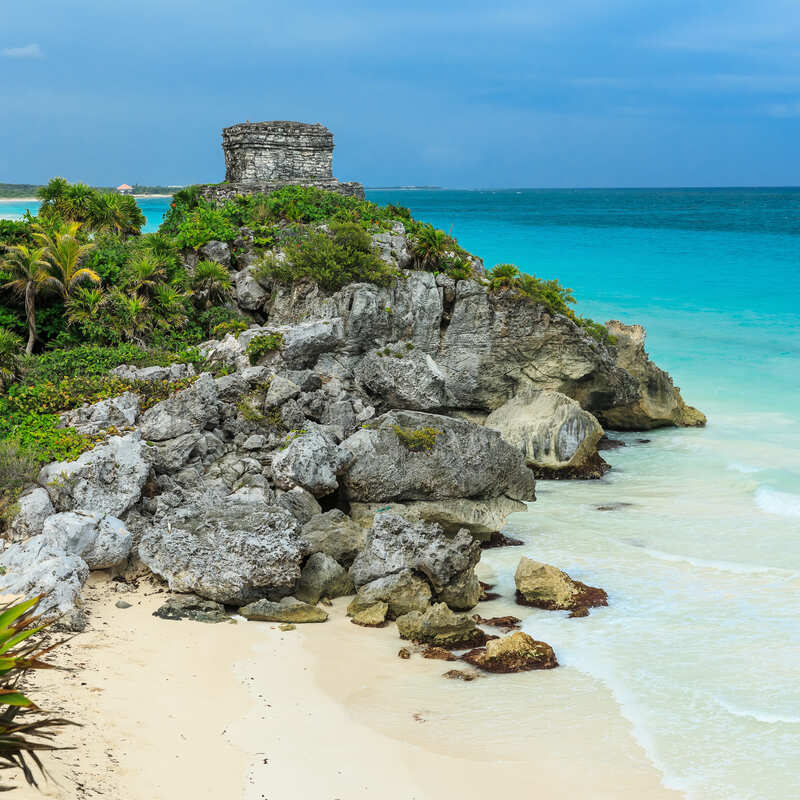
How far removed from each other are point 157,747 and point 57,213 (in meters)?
15.6

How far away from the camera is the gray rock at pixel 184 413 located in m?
13.0

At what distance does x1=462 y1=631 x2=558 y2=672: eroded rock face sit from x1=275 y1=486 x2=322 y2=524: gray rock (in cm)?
364

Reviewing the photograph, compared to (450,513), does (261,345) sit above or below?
above

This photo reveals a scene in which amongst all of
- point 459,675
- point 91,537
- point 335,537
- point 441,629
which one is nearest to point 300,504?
point 335,537

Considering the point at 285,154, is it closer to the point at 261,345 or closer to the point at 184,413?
the point at 261,345

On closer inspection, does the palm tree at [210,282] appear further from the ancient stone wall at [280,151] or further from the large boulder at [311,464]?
the large boulder at [311,464]

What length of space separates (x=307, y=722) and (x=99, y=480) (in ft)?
16.9

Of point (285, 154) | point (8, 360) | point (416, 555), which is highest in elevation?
point (285, 154)

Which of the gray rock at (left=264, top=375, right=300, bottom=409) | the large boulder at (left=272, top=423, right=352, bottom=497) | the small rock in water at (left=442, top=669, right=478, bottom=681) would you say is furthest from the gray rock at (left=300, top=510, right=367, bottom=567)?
the gray rock at (left=264, top=375, right=300, bottom=409)

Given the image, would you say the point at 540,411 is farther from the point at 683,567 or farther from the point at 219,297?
the point at 219,297

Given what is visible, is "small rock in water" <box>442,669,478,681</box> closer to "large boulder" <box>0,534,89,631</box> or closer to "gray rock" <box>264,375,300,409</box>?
"large boulder" <box>0,534,89,631</box>

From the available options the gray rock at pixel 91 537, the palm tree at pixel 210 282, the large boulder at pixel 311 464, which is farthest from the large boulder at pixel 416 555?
the palm tree at pixel 210 282

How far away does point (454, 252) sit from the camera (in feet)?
61.7

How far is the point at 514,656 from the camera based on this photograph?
915 centimetres
